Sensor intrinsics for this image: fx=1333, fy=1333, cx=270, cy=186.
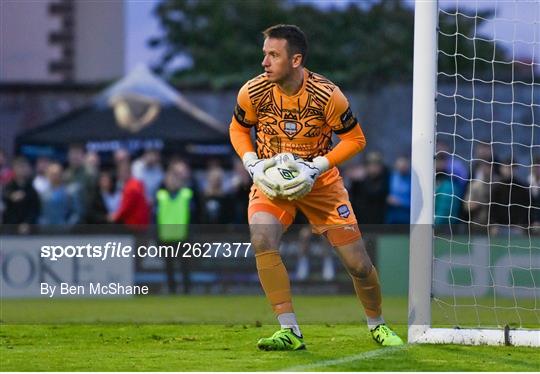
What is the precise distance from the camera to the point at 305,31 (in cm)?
4441

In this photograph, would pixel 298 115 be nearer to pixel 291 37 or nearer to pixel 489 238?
pixel 291 37

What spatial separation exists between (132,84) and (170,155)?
155 centimetres

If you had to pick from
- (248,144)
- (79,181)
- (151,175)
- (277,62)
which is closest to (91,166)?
(79,181)

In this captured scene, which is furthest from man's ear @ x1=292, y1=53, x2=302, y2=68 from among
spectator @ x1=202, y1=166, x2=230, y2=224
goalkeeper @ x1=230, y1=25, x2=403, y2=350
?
spectator @ x1=202, y1=166, x2=230, y2=224

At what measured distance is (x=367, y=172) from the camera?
19.7m

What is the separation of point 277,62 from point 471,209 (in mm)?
9173

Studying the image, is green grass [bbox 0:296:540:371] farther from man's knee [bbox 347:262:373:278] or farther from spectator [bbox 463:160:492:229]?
spectator [bbox 463:160:492:229]

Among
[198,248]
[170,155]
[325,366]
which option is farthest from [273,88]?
[170,155]

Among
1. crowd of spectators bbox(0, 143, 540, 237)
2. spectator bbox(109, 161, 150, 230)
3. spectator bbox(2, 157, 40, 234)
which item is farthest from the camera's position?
spectator bbox(2, 157, 40, 234)

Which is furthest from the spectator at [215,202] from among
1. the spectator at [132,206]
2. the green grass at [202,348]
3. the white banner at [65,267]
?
the green grass at [202,348]

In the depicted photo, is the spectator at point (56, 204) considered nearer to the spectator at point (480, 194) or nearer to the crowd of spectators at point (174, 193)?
the crowd of spectators at point (174, 193)

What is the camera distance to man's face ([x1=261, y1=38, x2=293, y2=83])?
31.6 feet

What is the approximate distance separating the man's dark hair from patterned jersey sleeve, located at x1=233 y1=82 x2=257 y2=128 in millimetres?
439

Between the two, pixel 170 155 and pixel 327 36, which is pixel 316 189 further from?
pixel 327 36
